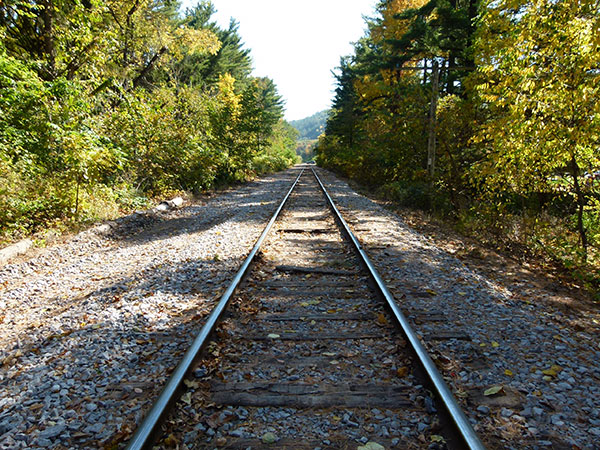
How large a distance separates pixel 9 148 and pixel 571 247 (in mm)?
11114

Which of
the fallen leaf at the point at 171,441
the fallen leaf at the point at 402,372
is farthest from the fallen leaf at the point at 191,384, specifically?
the fallen leaf at the point at 402,372

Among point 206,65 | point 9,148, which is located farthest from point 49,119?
point 206,65

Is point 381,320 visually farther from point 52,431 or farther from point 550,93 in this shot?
point 550,93

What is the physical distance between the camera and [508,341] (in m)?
3.31

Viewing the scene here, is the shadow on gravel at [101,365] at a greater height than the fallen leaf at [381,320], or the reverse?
the shadow on gravel at [101,365]

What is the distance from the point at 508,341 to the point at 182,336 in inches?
121

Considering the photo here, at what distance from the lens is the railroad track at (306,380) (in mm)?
2158

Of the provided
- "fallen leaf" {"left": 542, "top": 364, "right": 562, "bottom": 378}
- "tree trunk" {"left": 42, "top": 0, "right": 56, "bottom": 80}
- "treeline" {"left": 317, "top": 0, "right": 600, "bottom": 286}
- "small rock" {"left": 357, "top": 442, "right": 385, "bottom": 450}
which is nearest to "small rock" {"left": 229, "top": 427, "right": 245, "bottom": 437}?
"small rock" {"left": 357, "top": 442, "right": 385, "bottom": 450}

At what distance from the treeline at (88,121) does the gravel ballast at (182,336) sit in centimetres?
182

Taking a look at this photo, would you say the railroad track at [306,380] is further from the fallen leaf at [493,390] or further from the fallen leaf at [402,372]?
the fallen leaf at [493,390]

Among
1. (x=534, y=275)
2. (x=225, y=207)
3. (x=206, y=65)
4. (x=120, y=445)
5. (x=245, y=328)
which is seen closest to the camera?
(x=120, y=445)

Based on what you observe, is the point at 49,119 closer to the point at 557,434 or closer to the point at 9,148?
the point at 9,148

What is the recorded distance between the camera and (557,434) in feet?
7.14

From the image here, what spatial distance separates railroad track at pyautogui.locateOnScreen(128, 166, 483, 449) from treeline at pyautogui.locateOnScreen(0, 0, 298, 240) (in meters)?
5.75
